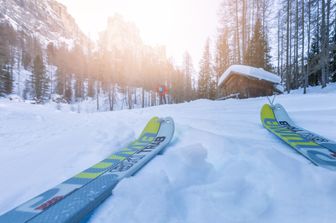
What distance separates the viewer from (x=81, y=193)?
1.24 meters

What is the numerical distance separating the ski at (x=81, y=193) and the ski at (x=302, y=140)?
1573 millimetres

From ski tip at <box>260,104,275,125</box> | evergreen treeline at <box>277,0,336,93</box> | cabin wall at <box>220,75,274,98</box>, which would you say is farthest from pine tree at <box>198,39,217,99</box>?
ski tip at <box>260,104,275,125</box>

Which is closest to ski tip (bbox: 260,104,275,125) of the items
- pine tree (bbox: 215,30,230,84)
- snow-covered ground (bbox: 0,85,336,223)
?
snow-covered ground (bbox: 0,85,336,223)

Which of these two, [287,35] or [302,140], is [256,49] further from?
[302,140]

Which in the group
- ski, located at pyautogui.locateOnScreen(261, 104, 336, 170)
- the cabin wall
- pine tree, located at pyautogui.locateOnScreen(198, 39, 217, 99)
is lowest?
ski, located at pyautogui.locateOnScreen(261, 104, 336, 170)

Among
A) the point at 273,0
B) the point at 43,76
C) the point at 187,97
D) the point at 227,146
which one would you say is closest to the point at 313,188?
the point at 227,146

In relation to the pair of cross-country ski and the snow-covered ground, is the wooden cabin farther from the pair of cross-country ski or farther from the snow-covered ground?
the snow-covered ground

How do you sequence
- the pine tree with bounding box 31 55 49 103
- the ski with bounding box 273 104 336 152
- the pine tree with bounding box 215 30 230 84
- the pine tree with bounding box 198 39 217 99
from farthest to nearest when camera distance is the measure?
1. the pine tree with bounding box 31 55 49 103
2. the pine tree with bounding box 198 39 217 99
3. the pine tree with bounding box 215 30 230 84
4. the ski with bounding box 273 104 336 152

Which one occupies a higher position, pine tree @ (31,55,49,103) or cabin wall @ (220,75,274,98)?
pine tree @ (31,55,49,103)

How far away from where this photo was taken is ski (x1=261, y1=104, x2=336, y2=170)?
59.1 inches

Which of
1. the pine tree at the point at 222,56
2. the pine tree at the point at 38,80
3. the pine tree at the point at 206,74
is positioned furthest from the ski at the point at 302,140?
the pine tree at the point at 38,80

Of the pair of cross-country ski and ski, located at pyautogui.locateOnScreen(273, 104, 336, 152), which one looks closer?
the pair of cross-country ski

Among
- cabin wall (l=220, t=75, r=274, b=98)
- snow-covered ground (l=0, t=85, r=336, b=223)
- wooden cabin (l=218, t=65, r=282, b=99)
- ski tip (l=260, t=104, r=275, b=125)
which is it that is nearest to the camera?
snow-covered ground (l=0, t=85, r=336, b=223)

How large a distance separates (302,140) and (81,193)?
2425mm
